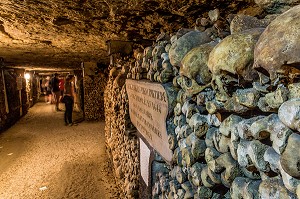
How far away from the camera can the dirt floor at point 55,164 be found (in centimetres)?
363

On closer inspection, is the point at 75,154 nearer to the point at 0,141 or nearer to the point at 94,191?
the point at 94,191

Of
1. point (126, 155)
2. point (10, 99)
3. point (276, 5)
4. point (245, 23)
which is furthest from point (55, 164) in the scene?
point (276, 5)

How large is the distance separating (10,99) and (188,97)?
8181mm

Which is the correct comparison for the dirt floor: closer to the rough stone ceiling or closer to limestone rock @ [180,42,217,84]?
the rough stone ceiling

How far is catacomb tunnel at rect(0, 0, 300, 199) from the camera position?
0.64m

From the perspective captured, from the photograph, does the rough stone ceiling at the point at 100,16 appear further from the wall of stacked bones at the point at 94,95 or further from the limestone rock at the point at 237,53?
the wall of stacked bones at the point at 94,95

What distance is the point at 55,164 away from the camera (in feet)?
15.2

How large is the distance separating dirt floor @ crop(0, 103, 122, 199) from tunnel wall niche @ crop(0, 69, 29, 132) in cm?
48

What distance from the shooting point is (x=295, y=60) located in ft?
1.75

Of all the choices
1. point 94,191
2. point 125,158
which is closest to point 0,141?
point 94,191

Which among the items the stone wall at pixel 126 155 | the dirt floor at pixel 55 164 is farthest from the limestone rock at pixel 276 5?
the dirt floor at pixel 55 164

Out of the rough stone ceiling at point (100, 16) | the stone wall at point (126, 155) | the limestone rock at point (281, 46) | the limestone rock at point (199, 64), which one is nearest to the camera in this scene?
the limestone rock at point (281, 46)

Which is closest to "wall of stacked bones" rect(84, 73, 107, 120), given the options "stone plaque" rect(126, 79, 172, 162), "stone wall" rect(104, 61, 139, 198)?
"stone wall" rect(104, 61, 139, 198)

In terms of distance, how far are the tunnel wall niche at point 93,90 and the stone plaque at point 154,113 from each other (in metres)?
6.06
